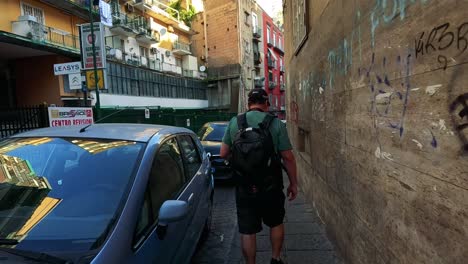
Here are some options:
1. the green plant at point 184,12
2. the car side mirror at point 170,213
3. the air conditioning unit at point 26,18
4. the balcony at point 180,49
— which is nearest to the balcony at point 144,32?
the balcony at point 180,49

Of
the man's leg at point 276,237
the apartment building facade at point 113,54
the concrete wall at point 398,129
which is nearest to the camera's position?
the concrete wall at point 398,129

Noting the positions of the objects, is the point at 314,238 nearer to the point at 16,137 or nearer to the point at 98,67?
the point at 16,137

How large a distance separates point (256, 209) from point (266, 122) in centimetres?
85

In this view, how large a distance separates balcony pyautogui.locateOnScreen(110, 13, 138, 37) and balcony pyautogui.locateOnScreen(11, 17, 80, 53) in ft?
20.0

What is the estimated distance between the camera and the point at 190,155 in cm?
429

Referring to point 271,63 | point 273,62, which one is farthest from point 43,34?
point 273,62

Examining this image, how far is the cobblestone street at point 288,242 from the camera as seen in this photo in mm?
4273

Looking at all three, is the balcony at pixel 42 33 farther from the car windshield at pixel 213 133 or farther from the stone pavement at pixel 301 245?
the stone pavement at pixel 301 245

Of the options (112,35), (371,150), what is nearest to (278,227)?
(371,150)

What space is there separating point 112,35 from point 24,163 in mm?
29044

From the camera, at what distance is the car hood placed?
957 centimetres

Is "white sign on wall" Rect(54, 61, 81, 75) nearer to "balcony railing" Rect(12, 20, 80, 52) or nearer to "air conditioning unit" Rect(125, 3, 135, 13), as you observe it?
"balcony railing" Rect(12, 20, 80, 52)

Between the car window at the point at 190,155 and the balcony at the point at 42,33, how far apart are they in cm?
1826

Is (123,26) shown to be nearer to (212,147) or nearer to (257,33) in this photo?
(212,147)
